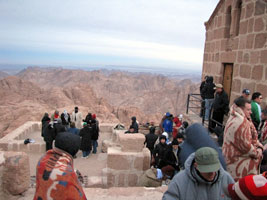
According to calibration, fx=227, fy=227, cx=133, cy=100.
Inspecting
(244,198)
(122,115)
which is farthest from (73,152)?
(122,115)

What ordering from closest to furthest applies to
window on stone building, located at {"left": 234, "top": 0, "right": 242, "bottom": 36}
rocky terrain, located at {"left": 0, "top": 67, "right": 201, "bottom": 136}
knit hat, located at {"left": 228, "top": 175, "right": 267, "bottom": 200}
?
knit hat, located at {"left": 228, "top": 175, "right": 267, "bottom": 200} < window on stone building, located at {"left": 234, "top": 0, "right": 242, "bottom": 36} < rocky terrain, located at {"left": 0, "top": 67, "right": 201, "bottom": 136}

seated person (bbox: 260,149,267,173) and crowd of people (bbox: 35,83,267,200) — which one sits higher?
crowd of people (bbox: 35,83,267,200)

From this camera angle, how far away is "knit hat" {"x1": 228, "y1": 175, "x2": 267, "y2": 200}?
140cm

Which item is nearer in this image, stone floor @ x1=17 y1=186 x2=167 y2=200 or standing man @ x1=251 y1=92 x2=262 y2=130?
stone floor @ x1=17 y1=186 x2=167 y2=200

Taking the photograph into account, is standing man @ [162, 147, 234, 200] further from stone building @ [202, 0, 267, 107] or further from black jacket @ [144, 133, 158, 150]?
black jacket @ [144, 133, 158, 150]

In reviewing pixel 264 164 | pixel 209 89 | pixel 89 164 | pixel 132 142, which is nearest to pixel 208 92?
pixel 209 89

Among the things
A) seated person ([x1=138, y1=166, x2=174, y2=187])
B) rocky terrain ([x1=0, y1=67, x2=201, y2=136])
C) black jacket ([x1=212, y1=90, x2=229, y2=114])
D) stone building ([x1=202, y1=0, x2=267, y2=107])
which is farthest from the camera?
rocky terrain ([x1=0, y1=67, x2=201, y2=136])

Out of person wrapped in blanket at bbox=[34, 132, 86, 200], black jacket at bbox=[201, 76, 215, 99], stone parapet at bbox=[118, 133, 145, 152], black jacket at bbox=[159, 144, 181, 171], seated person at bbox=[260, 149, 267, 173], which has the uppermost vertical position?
black jacket at bbox=[201, 76, 215, 99]

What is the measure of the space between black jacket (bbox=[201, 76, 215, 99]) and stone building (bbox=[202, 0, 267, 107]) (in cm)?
66

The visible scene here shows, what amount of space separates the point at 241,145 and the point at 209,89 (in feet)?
15.5

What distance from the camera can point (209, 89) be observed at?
7508 mm

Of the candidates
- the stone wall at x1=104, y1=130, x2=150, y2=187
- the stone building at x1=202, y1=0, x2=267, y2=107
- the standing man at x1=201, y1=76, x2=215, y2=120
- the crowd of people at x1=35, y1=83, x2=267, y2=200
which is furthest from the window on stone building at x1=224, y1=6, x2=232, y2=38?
the stone wall at x1=104, y1=130, x2=150, y2=187

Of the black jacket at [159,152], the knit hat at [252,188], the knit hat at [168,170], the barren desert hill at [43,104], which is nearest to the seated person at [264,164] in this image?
the knit hat at [168,170]

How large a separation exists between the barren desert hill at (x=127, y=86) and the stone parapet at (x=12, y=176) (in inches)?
1654
